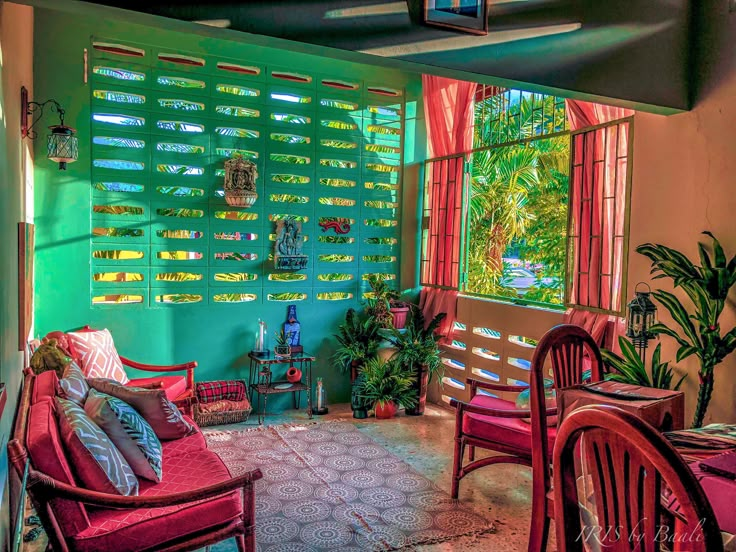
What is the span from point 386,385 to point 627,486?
4.06 meters

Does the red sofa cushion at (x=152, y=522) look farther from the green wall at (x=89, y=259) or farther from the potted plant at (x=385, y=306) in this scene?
the potted plant at (x=385, y=306)

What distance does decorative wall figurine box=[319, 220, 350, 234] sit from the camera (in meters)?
5.57

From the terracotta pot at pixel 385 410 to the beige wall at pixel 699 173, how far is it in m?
2.38

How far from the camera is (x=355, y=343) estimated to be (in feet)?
17.9

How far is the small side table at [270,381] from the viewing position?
5.04m

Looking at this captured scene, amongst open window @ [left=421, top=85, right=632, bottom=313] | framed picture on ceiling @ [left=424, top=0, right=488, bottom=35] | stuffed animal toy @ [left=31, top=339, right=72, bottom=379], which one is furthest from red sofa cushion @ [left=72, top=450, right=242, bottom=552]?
open window @ [left=421, top=85, right=632, bottom=313]

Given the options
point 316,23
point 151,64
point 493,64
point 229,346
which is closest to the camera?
point 316,23

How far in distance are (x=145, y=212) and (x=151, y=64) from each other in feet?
4.04

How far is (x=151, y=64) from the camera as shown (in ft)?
15.9

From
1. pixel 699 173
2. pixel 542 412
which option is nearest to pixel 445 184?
pixel 699 173

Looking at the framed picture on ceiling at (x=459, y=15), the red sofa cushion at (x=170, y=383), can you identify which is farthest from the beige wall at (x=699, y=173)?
the red sofa cushion at (x=170, y=383)

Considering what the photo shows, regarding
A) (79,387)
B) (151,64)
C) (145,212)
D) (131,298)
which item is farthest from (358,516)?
(151,64)

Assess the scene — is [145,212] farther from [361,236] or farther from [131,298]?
[361,236]

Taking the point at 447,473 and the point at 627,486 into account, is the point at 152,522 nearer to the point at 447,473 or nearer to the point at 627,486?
the point at 627,486
